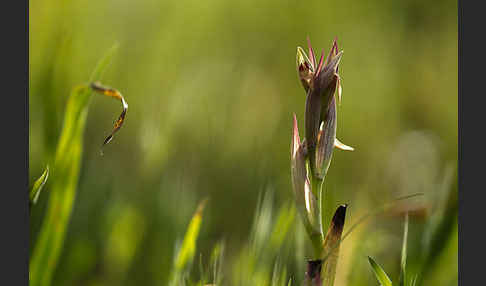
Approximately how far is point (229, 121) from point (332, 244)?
1534 mm

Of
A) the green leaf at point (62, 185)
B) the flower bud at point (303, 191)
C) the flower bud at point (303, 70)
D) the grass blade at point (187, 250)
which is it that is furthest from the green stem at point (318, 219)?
the green leaf at point (62, 185)

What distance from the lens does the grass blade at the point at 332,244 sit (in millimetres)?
811

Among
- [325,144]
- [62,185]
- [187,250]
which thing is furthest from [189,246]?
[325,144]

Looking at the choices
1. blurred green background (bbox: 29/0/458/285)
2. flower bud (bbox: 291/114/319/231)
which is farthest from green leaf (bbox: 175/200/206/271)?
flower bud (bbox: 291/114/319/231)

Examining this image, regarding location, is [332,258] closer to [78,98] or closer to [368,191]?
[78,98]

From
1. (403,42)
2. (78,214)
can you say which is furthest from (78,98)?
(403,42)

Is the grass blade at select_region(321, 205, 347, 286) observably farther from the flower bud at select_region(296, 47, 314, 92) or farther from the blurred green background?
the blurred green background

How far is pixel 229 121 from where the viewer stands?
233 cm

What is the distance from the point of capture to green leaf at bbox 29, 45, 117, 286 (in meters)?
1.06

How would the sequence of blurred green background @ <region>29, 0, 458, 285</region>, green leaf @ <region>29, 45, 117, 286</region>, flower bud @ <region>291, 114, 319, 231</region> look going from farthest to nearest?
blurred green background @ <region>29, 0, 458, 285</region> → green leaf @ <region>29, 45, 117, 286</region> → flower bud @ <region>291, 114, 319, 231</region>

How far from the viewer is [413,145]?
228cm

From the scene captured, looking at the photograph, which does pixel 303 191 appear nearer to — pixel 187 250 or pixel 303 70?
pixel 303 70

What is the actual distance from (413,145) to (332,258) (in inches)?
61.4

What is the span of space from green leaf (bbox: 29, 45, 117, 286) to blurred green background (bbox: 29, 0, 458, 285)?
0.20 m
